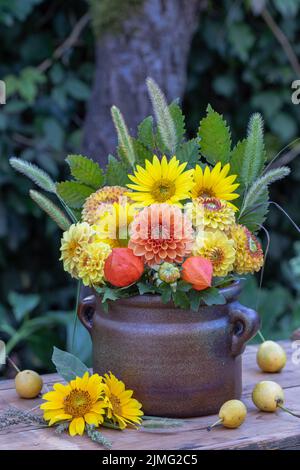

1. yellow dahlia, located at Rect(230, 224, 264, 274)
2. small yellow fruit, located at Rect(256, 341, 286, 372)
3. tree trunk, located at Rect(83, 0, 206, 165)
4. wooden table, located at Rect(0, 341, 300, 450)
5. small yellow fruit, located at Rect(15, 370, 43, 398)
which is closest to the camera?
wooden table, located at Rect(0, 341, 300, 450)

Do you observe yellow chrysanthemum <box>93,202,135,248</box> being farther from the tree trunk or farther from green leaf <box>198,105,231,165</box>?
the tree trunk

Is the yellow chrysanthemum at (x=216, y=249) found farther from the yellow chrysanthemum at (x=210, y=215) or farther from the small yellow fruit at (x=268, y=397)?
the small yellow fruit at (x=268, y=397)

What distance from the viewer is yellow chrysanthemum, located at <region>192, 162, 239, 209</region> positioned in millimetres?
1112

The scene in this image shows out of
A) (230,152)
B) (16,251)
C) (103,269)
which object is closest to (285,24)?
(16,251)

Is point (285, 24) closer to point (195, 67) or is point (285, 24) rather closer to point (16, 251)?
point (195, 67)

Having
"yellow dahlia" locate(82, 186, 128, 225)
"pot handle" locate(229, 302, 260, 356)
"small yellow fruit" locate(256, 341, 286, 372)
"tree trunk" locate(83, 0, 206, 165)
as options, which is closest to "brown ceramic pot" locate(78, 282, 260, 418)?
A: "pot handle" locate(229, 302, 260, 356)

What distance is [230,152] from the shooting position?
1.17m

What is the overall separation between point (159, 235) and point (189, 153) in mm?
174

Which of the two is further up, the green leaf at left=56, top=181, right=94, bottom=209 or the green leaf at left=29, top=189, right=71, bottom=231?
the green leaf at left=56, top=181, right=94, bottom=209

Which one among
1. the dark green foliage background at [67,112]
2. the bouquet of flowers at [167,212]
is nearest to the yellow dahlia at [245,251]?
the bouquet of flowers at [167,212]

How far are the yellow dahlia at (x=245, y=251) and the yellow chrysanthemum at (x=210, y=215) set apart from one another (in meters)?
0.03

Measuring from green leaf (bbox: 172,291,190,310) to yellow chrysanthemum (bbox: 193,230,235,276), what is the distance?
55 mm

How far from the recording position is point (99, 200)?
44.2 inches

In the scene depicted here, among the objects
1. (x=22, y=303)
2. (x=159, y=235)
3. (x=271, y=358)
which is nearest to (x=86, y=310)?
(x=159, y=235)
